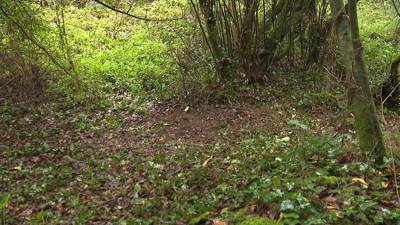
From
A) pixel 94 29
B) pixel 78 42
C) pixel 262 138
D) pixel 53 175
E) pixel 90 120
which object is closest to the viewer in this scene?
pixel 53 175

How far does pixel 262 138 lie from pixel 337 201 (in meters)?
2.26

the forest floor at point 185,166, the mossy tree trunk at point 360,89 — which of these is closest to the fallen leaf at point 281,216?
the forest floor at point 185,166

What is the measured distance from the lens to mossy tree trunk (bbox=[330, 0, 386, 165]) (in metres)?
3.18

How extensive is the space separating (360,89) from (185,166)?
2650 millimetres

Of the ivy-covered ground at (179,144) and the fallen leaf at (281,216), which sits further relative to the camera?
the ivy-covered ground at (179,144)

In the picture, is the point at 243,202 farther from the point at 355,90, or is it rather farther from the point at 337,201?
the point at 355,90

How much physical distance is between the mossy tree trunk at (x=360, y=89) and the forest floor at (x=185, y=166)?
0.69 ft

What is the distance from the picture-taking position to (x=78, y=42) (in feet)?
33.2

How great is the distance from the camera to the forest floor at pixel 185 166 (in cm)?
298

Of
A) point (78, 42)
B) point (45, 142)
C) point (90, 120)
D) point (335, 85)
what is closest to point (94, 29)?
point (78, 42)

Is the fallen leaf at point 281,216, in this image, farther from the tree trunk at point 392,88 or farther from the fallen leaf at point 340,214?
the tree trunk at point 392,88

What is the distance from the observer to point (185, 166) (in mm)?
4637

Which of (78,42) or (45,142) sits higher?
(78,42)

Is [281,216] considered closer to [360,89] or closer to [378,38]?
[360,89]
